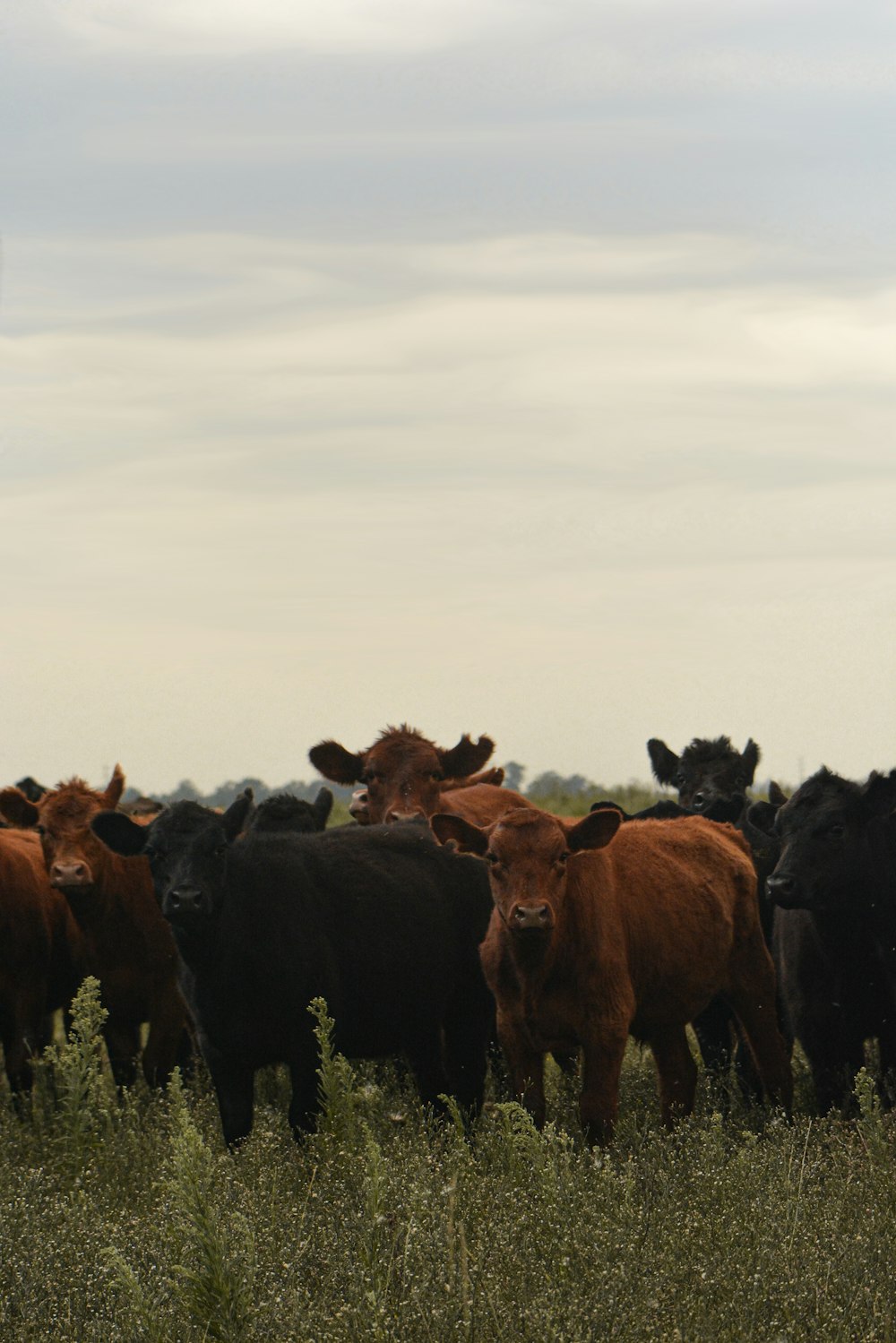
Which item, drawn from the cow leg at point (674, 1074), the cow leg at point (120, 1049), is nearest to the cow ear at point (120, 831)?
the cow leg at point (120, 1049)

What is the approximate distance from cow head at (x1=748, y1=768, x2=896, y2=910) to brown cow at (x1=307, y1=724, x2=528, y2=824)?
256 cm

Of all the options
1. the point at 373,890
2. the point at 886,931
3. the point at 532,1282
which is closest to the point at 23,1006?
the point at 373,890

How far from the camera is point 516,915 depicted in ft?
25.3

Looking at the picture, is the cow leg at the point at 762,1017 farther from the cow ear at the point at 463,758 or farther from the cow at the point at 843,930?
the cow ear at the point at 463,758

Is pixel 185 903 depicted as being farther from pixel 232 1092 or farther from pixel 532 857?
pixel 532 857

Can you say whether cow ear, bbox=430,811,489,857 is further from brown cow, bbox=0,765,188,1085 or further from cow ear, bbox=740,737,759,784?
cow ear, bbox=740,737,759,784

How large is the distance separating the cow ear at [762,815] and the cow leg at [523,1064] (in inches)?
91.7

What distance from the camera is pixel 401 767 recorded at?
1145 centimetres

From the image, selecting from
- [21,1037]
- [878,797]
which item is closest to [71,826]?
[21,1037]

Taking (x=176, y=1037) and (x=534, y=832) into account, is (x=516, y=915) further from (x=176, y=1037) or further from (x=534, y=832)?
(x=176, y=1037)

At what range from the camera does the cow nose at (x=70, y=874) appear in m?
10.4

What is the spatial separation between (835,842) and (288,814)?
424cm

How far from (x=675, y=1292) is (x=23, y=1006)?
21.8 ft

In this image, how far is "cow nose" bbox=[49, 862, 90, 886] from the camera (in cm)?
1042
